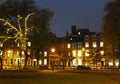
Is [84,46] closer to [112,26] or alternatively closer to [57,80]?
[112,26]

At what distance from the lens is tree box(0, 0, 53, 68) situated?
84.9 metres

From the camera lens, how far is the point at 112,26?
222 ft

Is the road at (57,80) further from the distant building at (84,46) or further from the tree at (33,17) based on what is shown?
the distant building at (84,46)

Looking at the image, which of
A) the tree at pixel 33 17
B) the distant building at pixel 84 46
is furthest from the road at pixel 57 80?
the distant building at pixel 84 46

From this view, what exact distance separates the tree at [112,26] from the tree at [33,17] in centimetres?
2010

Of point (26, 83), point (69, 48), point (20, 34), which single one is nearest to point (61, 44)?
point (69, 48)

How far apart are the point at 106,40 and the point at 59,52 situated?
273 ft

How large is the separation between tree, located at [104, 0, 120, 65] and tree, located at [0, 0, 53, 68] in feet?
66.0

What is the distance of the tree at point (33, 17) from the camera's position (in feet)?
279

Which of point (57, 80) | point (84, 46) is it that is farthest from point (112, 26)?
point (84, 46)

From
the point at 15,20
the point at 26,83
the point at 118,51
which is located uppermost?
the point at 15,20

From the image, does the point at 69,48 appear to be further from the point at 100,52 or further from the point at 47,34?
the point at 47,34

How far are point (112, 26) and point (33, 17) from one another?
77.4 ft

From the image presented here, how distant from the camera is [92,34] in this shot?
156 meters
